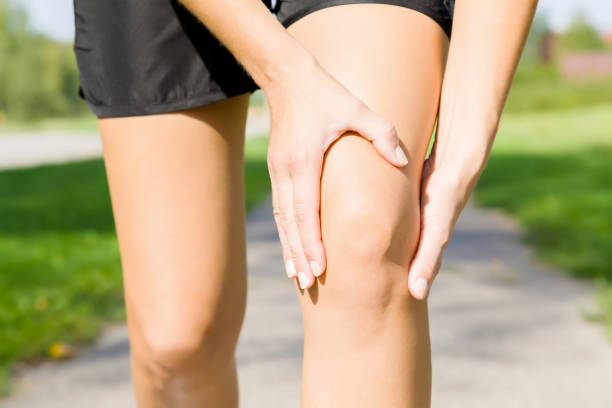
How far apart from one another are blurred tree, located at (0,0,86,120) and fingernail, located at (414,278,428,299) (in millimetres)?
33379

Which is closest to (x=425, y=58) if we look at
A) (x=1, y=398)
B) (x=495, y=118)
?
(x=495, y=118)

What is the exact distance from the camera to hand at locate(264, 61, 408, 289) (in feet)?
3.07

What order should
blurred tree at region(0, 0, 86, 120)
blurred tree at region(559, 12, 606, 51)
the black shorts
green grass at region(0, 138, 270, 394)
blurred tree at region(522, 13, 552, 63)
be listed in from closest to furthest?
the black shorts → green grass at region(0, 138, 270, 394) → blurred tree at region(0, 0, 86, 120) → blurred tree at region(559, 12, 606, 51) → blurred tree at region(522, 13, 552, 63)

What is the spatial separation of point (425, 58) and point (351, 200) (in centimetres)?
25

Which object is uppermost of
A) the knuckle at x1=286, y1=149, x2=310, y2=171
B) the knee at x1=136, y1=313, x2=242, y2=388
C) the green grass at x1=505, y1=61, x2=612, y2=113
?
the knuckle at x1=286, y1=149, x2=310, y2=171

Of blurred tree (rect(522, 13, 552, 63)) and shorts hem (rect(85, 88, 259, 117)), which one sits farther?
blurred tree (rect(522, 13, 552, 63))

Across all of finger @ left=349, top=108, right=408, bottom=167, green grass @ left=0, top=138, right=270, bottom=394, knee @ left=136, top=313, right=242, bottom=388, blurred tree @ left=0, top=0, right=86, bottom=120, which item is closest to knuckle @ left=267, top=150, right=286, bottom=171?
finger @ left=349, top=108, right=408, bottom=167

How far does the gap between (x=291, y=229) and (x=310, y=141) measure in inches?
5.0

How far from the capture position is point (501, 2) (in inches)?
42.0

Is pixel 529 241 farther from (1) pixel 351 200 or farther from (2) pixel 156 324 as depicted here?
(1) pixel 351 200

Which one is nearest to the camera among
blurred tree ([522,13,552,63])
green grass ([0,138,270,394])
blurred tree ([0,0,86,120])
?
green grass ([0,138,270,394])

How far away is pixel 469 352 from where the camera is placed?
2.81 meters

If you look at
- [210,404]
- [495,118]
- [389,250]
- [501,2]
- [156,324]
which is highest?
[501,2]

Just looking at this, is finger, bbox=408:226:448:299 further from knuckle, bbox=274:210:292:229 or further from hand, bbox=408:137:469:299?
knuckle, bbox=274:210:292:229
